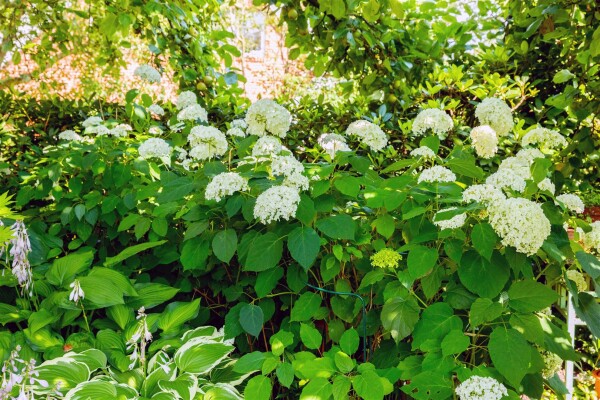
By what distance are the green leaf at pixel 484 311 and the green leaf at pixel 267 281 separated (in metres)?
0.63

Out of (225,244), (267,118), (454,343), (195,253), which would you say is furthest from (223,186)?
(454,343)

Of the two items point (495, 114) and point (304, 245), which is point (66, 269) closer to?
point (304, 245)

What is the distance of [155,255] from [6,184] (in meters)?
2.23

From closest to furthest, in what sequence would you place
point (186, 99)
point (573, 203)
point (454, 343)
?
1. point (454, 343)
2. point (573, 203)
3. point (186, 99)

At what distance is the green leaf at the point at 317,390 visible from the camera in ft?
4.73

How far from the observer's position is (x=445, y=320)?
1.52m

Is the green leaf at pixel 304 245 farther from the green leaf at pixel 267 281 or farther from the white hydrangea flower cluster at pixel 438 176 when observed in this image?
the white hydrangea flower cluster at pixel 438 176

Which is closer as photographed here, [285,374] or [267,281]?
[285,374]

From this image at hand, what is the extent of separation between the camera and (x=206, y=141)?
81.8 inches

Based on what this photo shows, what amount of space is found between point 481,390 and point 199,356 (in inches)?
31.5

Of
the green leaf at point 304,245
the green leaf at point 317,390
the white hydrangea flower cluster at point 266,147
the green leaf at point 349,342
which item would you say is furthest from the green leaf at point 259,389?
the white hydrangea flower cluster at point 266,147

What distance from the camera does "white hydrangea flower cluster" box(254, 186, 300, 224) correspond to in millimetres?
1616

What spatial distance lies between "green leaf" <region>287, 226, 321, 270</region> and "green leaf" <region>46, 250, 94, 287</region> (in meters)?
0.85

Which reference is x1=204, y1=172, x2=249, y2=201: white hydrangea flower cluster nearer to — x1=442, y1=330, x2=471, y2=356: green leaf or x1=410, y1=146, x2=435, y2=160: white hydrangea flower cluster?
x1=410, y1=146, x2=435, y2=160: white hydrangea flower cluster
